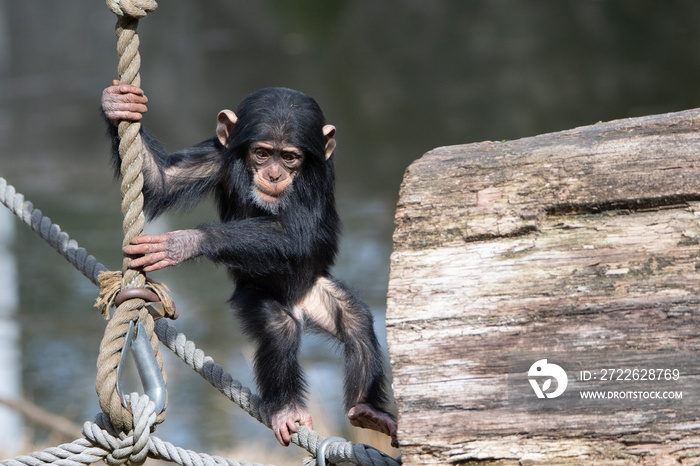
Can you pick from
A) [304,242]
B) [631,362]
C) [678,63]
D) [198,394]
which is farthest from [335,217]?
[678,63]

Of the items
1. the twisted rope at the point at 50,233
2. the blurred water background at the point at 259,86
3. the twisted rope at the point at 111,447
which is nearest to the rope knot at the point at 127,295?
the twisted rope at the point at 111,447

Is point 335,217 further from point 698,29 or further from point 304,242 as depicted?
point 698,29

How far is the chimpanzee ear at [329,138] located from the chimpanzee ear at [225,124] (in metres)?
0.44

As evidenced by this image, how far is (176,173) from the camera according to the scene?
12.2 ft

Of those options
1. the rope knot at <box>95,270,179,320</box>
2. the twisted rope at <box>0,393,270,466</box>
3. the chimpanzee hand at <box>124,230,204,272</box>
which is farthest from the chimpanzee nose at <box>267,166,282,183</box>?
the twisted rope at <box>0,393,270,466</box>

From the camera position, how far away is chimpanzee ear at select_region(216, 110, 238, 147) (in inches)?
147

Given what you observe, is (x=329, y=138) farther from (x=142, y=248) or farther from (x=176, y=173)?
(x=142, y=248)

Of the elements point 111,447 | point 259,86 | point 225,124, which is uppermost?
point 259,86

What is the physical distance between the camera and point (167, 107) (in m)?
17.9

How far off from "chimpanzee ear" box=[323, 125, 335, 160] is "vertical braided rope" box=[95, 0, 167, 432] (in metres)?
1.17

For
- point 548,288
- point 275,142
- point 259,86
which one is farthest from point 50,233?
point 259,86

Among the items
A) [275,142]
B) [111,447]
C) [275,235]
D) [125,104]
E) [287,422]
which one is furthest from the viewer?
[275,142]

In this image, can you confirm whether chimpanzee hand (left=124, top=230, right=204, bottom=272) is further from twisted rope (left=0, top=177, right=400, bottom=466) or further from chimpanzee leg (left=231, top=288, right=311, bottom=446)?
chimpanzee leg (left=231, top=288, right=311, bottom=446)

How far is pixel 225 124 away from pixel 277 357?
3.85 ft
